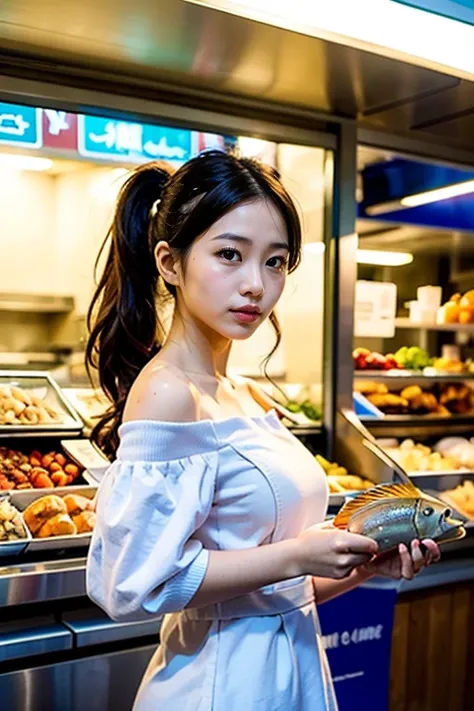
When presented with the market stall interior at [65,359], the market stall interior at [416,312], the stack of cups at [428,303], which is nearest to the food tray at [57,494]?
the market stall interior at [65,359]

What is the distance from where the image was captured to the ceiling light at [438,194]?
132 inches

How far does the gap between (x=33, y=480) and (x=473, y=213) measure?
253 cm

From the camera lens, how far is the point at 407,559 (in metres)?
1.26

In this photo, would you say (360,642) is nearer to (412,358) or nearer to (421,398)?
(421,398)

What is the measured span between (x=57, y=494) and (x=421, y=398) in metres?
1.80

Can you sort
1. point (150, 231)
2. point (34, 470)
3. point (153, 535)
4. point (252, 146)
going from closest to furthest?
point (153, 535)
point (150, 231)
point (34, 470)
point (252, 146)

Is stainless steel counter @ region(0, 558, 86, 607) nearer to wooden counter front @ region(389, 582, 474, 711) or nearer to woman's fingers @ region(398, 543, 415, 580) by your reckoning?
woman's fingers @ region(398, 543, 415, 580)

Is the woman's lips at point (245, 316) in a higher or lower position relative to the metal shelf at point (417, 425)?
higher

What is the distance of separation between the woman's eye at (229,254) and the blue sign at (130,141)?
1283 mm

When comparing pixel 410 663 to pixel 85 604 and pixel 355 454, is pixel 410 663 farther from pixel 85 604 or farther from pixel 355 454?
pixel 85 604

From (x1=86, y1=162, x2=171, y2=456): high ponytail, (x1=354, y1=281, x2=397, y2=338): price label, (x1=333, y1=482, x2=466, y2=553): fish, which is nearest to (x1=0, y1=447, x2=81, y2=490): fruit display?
(x1=86, y1=162, x2=171, y2=456): high ponytail

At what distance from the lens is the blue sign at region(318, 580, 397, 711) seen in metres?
2.29

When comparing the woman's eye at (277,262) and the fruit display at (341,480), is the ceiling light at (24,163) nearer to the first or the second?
the fruit display at (341,480)

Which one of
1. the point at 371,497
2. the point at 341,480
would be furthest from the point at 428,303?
the point at 371,497
